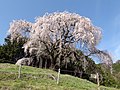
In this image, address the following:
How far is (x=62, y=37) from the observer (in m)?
41.1

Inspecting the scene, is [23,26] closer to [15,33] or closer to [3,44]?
[15,33]

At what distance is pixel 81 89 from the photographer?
75.0 ft

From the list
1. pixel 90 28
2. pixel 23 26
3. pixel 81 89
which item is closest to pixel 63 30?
pixel 90 28

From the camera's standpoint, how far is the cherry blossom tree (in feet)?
133

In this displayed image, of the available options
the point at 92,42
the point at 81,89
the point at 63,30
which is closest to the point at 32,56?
the point at 63,30

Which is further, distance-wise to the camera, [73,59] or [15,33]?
[15,33]

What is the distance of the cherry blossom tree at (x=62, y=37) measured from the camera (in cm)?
4050

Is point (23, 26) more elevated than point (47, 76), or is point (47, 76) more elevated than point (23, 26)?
point (23, 26)

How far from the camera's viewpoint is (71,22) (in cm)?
4169

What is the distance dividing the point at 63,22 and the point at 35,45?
5.19 metres

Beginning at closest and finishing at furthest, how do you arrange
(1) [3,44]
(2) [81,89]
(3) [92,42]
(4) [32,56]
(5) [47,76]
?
(2) [81,89] < (5) [47,76] < (3) [92,42] < (4) [32,56] < (1) [3,44]

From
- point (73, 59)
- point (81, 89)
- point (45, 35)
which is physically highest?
point (45, 35)

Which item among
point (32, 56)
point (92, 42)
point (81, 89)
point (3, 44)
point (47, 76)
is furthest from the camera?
point (3, 44)

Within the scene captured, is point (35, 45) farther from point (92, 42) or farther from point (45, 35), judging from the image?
point (92, 42)
